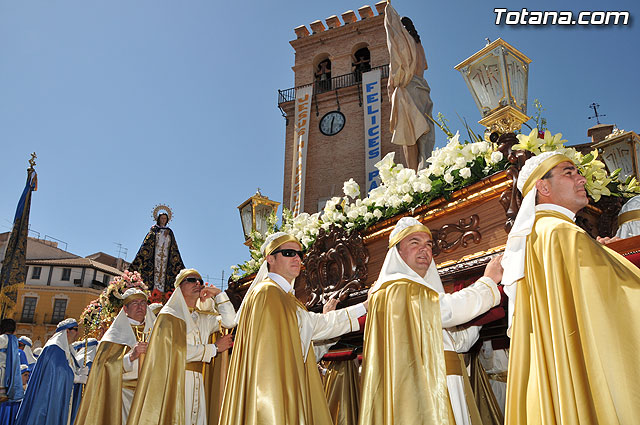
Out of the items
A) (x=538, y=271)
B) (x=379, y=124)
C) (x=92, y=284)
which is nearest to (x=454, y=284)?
(x=538, y=271)

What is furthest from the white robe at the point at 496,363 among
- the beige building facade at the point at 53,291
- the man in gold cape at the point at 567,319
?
the beige building facade at the point at 53,291

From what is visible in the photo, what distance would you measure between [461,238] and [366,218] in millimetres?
1186

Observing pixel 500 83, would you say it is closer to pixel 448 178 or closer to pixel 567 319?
pixel 448 178

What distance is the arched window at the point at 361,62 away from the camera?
A: 22469 millimetres

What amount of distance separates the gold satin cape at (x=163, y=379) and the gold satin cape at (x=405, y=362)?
215 cm

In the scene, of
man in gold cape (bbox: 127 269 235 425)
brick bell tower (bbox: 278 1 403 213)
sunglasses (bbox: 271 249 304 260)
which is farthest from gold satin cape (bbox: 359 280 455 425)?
brick bell tower (bbox: 278 1 403 213)

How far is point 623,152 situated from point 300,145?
55.0 feet

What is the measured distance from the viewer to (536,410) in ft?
7.43

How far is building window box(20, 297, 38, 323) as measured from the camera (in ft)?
126

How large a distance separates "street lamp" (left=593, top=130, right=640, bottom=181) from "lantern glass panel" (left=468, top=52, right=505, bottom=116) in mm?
1735

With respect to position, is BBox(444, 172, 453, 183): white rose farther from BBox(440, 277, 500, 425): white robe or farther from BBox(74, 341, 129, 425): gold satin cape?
BBox(74, 341, 129, 425): gold satin cape

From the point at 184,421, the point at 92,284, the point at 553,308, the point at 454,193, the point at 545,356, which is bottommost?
the point at 184,421

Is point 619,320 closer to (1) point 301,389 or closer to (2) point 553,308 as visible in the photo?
(2) point 553,308

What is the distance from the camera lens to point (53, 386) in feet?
24.4
